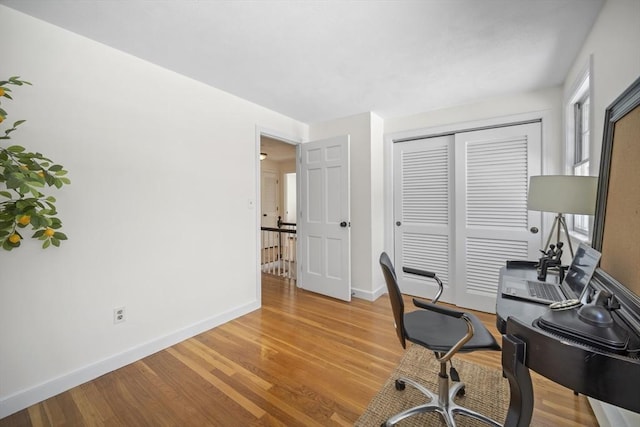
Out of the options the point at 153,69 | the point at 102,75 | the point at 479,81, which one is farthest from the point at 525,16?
the point at 102,75

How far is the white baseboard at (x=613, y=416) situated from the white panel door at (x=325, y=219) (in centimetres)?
219

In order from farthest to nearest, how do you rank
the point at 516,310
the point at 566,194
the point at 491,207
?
1. the point at 491,207
2. the point at 566,194
3. the point at 516,310

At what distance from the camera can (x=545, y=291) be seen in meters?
1.41

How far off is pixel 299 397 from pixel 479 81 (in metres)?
3.05

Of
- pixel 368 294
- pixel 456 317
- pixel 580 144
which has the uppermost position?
pixel 580 144

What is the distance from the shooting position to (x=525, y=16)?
1683 mm

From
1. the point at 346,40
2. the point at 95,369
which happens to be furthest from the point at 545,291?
the point at 95,369

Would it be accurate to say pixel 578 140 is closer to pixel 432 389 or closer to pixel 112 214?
pixel 432 389

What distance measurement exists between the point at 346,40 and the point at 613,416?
260 cm

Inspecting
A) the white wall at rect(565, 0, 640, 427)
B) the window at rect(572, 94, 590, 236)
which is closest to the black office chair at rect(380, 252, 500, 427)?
the white wall at rect(565, 0, 640, 427)

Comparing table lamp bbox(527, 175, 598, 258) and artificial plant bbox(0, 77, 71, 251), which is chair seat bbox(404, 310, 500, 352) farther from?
artificial plant bbox(0, 77, 71, 251)

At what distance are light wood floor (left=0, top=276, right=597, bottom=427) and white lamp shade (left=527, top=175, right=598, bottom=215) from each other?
119cm

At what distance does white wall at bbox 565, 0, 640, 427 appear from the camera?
1247mm

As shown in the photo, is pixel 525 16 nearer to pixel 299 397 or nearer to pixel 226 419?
pixel 299 397
